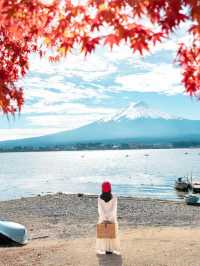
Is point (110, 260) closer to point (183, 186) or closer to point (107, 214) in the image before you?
point (107, 214)

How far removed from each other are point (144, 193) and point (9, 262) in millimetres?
59507

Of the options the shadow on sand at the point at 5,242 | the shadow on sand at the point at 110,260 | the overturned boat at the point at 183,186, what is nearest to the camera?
the shadow on sand at the point at 110,260

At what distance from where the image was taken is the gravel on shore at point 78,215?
28.8 m

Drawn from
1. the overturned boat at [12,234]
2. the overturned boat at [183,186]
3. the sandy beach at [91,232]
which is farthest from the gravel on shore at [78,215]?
the overturned boat at [183,186]

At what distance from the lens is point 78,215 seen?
36.6m

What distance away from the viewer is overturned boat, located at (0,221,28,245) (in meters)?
20.5

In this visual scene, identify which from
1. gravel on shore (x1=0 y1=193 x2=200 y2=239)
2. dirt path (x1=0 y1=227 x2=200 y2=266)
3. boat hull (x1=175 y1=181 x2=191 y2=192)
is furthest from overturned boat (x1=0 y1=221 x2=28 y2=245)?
boat hull (x1=175 y1=181 x2=191 y2=192)

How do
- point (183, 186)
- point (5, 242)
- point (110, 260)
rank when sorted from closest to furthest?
point (110, 260) → point (5, 242) → point (183, 186)

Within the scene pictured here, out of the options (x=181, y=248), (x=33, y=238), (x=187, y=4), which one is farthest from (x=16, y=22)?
(x=33, y=238)

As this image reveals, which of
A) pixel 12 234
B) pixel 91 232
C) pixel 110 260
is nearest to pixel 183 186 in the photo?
pixel 91 232

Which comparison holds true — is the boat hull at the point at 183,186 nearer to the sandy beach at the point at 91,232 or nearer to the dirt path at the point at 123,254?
the sandy beach at the point at 91,232

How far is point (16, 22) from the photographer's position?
24.2 feet

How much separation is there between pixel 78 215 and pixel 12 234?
16.0m

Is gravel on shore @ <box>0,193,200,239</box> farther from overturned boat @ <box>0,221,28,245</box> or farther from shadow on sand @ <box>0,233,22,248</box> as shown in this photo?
shadow on sand @ <box>0,233,22,248</box>
